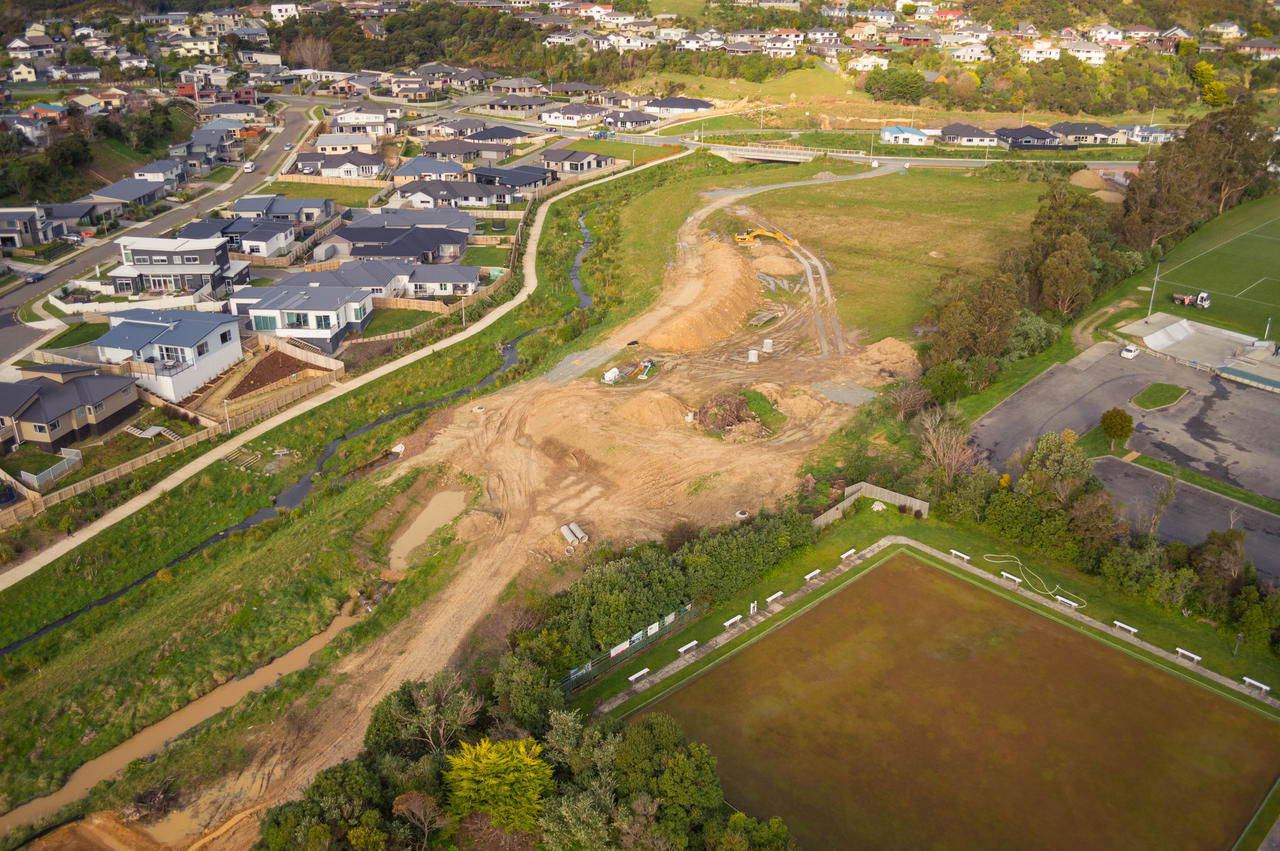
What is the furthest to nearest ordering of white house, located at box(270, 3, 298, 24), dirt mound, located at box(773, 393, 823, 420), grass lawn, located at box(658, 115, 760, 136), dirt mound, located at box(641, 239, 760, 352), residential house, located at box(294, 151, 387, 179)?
white house, located at box(270, 3, 298, 24) → grass lawn, located at box(658, 115, 760, 136) → residential house, located at box(294, 151, 387, 179) → dirt mound, located at box(641, 239, 760, 352) → dirt mound, located at box(773, 393, 823, 420)

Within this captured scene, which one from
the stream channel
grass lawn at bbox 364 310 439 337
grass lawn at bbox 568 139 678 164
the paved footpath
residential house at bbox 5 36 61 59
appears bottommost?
the stream channel

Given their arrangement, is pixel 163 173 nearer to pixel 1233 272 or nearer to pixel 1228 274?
pixel 1228 274

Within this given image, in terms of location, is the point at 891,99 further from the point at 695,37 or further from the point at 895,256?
the point at 895,256

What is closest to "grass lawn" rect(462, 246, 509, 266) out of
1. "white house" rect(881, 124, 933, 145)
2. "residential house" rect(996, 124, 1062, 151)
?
"white house" rect(881, 124, 933, 145)

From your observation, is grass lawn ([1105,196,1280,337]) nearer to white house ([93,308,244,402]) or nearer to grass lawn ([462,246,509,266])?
grass lawn ([462,246,509,266])

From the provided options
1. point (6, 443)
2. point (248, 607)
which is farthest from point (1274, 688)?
point (6, 443)

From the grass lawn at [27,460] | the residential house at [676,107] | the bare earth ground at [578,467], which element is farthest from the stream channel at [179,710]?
the residential house at [676,107]

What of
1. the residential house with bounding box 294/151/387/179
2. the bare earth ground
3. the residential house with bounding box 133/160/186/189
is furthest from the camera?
the residential house with bounding box 294/151/387/179

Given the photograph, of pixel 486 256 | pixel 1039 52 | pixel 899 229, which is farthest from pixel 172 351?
pixel 1039 52
